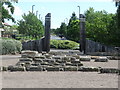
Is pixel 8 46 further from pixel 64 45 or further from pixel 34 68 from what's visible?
pixel 34 68

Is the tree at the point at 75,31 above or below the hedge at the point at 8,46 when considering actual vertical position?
above

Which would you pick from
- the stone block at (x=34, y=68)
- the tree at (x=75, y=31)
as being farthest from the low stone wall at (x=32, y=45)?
the tree at (x=75, y=31)

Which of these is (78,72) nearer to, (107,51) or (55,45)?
(107,51)

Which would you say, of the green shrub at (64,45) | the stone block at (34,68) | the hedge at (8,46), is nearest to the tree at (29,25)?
the green shrub at (64,45)

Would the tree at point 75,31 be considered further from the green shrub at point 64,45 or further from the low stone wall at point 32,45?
the low stone wall at point 32,45

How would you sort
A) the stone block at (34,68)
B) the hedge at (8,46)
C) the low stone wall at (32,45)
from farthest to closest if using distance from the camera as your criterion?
1. the low stone wall at (32,45)
2. the hedge at (8,46)
3. the stone block at (34,68)

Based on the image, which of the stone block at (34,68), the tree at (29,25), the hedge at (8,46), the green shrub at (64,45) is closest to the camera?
the stone block at (34,68)

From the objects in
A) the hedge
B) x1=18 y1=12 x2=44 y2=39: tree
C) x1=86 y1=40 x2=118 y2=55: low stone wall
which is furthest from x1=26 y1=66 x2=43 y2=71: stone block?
x1=18 y1=12 x2=44 y2=39: tree

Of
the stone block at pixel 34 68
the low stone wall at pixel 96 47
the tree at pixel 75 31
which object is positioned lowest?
the stone block at pixel 34 68

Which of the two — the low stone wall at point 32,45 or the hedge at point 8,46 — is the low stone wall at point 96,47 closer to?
the low stone wall at point 32,45

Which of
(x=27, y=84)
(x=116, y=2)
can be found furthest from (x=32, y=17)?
(x=27, y=84)

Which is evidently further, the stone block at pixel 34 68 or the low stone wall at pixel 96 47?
the low stone wall at pixel 96 47

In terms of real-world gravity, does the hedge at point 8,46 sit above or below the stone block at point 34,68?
above

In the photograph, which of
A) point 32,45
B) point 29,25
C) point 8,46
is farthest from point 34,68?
point 29,25
